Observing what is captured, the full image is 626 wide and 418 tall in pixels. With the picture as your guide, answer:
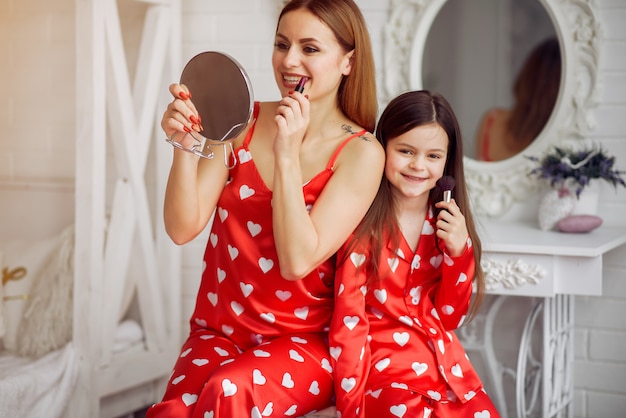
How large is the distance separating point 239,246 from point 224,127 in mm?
226

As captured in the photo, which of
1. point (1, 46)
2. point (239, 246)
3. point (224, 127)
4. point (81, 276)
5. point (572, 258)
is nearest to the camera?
point (224, 127)

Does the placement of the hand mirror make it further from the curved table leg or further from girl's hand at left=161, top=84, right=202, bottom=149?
the curved table leg

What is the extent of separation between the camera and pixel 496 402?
7.98 ft

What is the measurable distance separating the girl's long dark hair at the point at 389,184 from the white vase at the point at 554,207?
27.1 inches

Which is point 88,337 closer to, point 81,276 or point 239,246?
point 81,276

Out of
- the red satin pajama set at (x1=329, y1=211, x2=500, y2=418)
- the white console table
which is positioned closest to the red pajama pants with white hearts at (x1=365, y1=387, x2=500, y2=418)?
the red satin pajama set at (x1=329, y1=211, x2=500, y2=418)

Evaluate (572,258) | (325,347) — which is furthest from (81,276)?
(572,258)

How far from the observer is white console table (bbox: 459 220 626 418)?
1.99 m

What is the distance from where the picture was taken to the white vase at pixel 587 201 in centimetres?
220

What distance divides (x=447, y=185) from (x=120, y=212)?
112 centimetres

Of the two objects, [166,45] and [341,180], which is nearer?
[341,180]

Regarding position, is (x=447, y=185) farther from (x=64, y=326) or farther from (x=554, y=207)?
(x=64, y=326)

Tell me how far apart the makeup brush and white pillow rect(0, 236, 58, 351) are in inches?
48.9

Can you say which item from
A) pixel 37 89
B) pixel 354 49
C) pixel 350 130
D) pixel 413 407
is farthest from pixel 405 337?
pixel 37 89
